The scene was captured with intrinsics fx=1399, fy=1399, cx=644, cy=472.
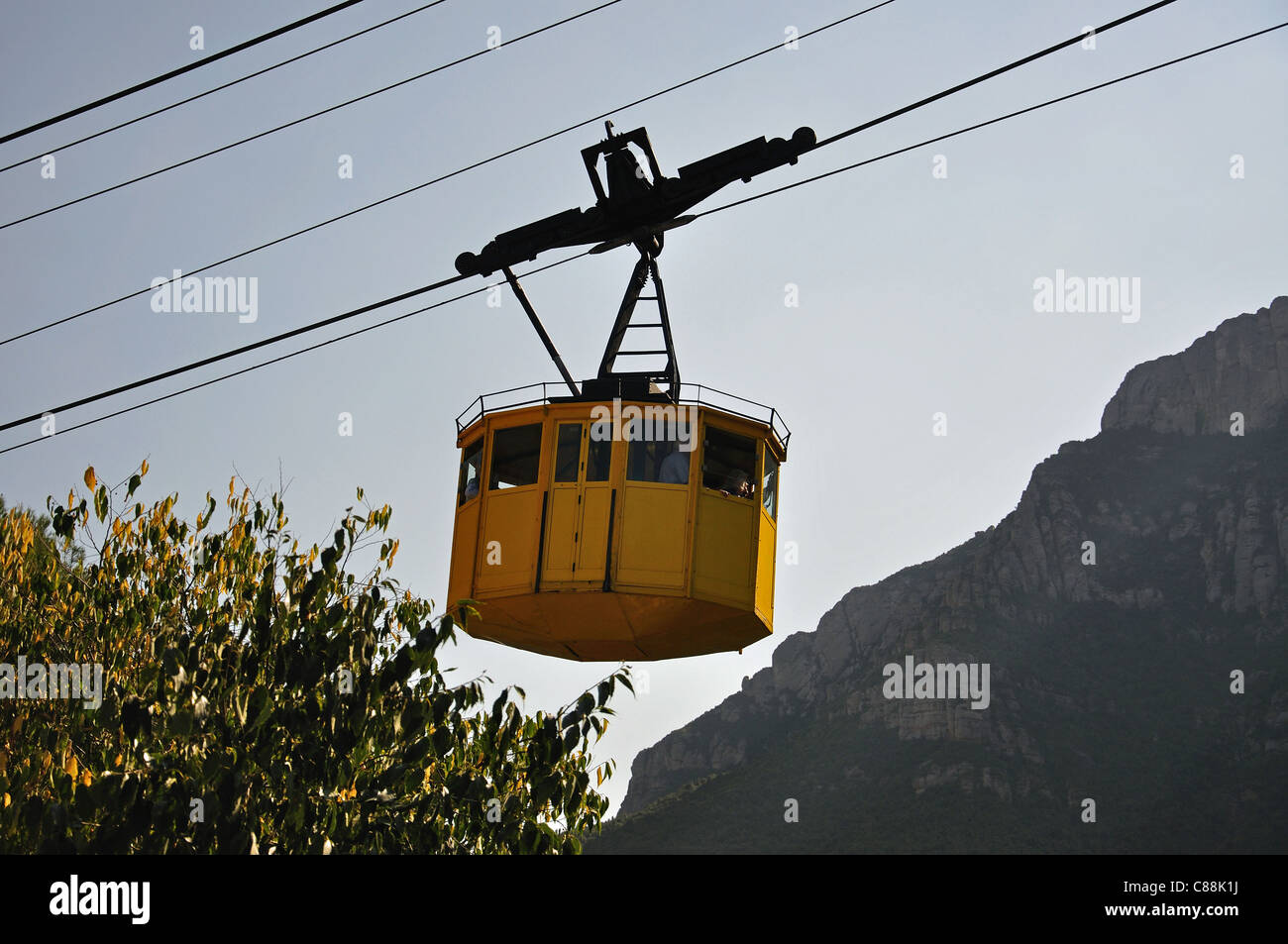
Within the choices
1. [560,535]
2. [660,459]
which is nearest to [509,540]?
[560,535]

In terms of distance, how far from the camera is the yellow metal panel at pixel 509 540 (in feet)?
55.9

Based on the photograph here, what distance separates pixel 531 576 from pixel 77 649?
743cm

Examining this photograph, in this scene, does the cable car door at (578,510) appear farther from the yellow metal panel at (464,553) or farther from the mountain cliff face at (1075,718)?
the mountain cliff face at (1075,718)

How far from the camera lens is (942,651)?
181 metres

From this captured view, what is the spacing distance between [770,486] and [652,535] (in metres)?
2.37

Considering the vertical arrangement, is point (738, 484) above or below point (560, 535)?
above

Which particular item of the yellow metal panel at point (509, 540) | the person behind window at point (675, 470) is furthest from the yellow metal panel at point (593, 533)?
the person behind window at point (675, 470)

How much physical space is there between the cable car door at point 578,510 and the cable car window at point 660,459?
1.06ft

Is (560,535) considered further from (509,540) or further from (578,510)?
(509,540)

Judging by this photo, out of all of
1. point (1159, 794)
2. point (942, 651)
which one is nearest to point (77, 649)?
point (1159, 794)

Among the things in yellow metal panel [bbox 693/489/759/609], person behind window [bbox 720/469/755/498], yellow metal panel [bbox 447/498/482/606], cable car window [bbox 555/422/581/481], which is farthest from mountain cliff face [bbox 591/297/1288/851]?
cable car window [bbox 555/422/581/481]

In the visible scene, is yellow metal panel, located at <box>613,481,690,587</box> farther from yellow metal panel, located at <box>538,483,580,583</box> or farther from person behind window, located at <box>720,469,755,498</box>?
person behind window, located at <box>720,469,755,498</box>

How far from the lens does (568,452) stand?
17.3 metres

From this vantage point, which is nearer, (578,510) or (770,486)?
(578,510)
